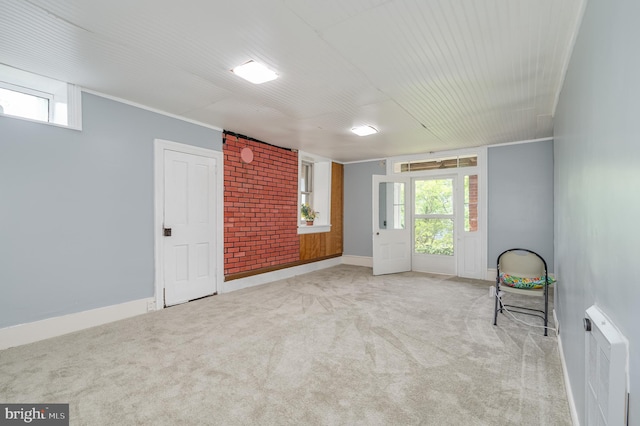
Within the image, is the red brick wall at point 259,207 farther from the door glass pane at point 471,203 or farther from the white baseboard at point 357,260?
the door glass pane at point 471,203

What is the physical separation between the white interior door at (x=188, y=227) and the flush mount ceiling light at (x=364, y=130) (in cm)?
221

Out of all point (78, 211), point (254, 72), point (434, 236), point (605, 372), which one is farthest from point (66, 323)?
point (434, 236)

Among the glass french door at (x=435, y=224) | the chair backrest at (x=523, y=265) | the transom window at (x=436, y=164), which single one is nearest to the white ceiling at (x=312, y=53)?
the transom window at (x=436, y=164)

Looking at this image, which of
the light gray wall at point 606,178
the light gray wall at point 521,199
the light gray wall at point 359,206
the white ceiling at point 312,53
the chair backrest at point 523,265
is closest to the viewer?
the light gray wall at point 606,178

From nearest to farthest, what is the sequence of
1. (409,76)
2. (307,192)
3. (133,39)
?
(133,39) < (409,76) < (307,192)

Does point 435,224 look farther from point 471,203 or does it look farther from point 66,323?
point 66,323

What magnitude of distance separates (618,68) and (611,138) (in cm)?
26

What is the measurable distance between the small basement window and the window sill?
3856mm

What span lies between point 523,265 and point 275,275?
3826mm

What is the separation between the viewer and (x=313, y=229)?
6.36 metres

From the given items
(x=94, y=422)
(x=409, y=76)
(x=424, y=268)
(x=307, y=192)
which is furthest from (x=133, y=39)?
(x=424, y=268)

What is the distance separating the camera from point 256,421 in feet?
5.67

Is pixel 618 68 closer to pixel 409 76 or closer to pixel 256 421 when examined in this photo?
pixel 409 76

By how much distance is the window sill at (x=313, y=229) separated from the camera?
6059 mm
